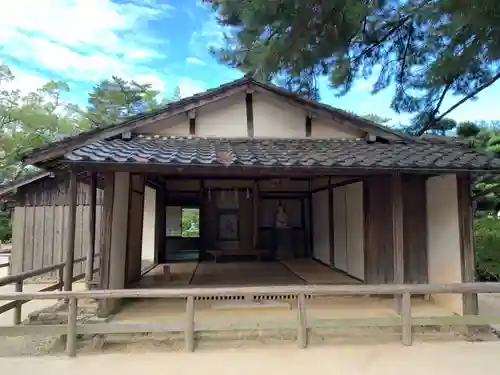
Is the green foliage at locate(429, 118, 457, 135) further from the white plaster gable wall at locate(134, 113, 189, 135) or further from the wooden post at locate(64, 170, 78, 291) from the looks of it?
the wooden post at locate(64, 170, 78, 291)

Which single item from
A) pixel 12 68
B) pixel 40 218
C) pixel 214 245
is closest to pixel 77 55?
pixel 12 68

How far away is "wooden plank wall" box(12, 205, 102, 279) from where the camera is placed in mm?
10086

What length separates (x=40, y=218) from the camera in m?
10.1

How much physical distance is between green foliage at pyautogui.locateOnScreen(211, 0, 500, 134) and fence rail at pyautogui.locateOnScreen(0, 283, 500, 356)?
345 cm

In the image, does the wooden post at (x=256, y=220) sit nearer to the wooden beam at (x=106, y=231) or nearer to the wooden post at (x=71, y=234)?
the wooden beam at (x=106, y=231)

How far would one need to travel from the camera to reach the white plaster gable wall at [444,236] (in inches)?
208

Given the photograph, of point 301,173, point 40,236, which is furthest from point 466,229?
point 40,236

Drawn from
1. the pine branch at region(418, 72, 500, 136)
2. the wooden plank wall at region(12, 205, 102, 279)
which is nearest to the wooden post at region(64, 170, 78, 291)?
the wooden plank wall at region(12, 205, 102, 279)

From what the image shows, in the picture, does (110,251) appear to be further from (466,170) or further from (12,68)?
(12,68)

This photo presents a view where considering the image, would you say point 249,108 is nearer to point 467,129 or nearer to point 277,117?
point 277,117

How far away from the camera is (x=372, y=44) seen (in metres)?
7.30

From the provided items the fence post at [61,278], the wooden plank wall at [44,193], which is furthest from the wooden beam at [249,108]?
the wooden plank wall at [44,193]

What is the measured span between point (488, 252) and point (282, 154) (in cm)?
739

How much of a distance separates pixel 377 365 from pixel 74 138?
16.8ft
